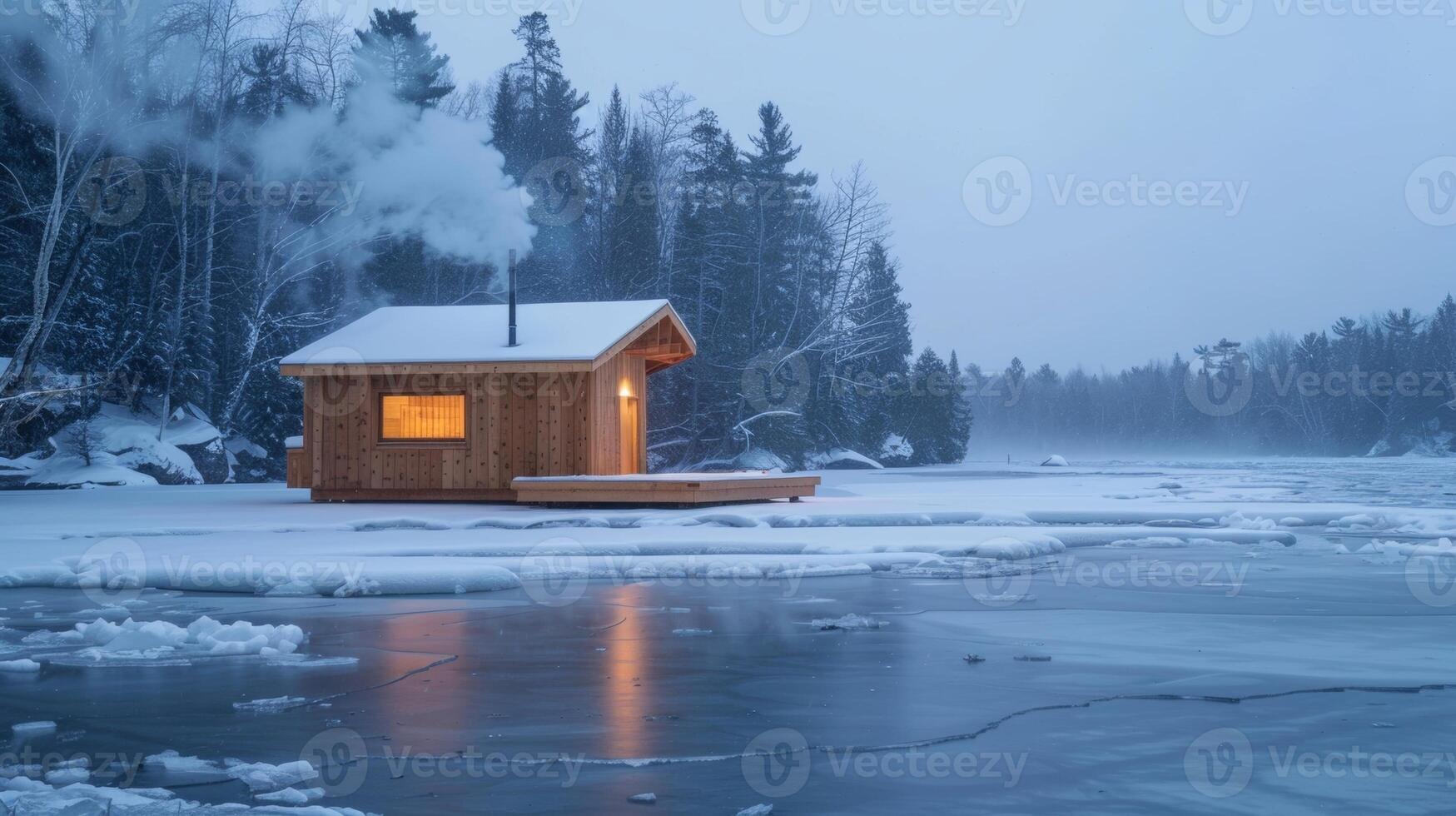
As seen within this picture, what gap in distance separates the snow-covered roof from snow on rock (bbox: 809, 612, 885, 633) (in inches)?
482

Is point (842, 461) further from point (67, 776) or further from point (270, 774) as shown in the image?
point (67, 776)

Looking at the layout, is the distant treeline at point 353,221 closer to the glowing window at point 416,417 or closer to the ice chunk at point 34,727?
the glowing window at point 416,417

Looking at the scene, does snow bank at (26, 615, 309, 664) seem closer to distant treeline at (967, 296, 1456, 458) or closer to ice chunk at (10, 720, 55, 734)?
ice chunk at (10, 720, 55, 734)

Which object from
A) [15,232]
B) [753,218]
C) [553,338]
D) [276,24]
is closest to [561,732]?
[553,338]

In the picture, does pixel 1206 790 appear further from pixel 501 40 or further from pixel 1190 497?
pixel 501 40

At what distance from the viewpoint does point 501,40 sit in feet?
483

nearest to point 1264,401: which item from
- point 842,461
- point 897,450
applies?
point 897,450

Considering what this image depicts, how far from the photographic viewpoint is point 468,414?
21609mm

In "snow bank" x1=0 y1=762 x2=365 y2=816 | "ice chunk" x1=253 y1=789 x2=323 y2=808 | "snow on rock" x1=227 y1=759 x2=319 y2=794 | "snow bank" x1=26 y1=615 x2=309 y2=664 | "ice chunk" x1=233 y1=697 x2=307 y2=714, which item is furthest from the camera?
"snow bank" x1=26 y1=615 x2=309 y2=664

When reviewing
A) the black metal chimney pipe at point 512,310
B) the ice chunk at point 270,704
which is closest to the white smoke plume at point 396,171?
the black metal chimney pipe at point 512,310

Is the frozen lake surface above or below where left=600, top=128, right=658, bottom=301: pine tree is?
below

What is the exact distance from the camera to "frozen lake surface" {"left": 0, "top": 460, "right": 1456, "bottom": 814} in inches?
177

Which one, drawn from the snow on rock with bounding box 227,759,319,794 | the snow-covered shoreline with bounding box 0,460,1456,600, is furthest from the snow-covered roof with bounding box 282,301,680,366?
the snow on rock with bounding box 227,759,319,794

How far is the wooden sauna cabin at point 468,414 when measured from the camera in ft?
69.0
